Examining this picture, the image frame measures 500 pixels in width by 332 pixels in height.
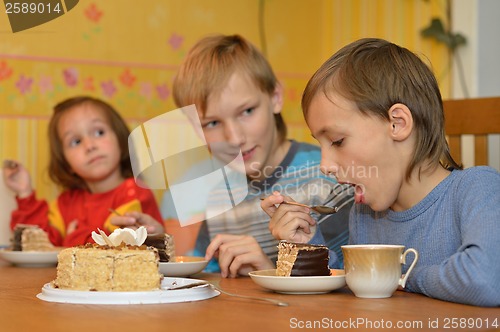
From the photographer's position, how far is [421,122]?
52.2 inches

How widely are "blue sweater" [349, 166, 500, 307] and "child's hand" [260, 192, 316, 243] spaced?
0.14 metres

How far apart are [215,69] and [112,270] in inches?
36.7

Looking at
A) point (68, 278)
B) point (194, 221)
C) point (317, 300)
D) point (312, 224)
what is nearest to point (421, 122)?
point (312, 224)

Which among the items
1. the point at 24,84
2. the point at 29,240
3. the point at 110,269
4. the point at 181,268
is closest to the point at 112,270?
the point at 110,269

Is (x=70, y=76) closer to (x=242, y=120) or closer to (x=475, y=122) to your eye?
(x=242, y=120)

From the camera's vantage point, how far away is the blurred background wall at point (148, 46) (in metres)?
2.50

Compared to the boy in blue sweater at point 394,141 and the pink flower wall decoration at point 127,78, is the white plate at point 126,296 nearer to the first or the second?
the boy in blue sweater at point 394,141

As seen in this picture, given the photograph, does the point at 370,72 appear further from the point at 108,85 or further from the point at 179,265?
the point at 108,85

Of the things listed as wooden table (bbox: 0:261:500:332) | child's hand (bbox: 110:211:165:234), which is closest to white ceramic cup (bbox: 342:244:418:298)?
wooden table (bbox: 0:261:500:332)

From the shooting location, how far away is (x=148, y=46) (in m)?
2.68

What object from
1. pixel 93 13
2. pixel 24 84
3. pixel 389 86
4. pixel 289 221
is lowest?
pixel 289 221

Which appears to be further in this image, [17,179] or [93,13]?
[93,13]

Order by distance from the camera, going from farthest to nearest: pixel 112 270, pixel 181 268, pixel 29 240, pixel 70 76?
pixel 70 76 → pixel 29 240 → pixel 181 268 → pixel 112 270

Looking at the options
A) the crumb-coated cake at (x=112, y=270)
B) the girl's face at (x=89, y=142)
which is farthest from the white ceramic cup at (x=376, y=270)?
the girl's face at (x=89, y=142)
